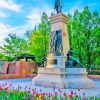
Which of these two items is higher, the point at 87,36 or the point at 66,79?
the point at 87,36

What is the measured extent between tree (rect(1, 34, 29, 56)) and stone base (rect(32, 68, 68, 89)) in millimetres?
23237

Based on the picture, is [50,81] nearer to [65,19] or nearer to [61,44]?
[61,44]

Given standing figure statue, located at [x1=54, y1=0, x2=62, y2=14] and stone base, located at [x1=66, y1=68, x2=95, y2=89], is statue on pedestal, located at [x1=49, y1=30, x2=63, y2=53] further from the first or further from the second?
stone base, located at [x1=66, y1=68, x2=95, y2=89]

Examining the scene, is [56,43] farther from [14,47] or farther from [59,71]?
[14,47]

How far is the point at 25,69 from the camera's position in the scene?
19.5m

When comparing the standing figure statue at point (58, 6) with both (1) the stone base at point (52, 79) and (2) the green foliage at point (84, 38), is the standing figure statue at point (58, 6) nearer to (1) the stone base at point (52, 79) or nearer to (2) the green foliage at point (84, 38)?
(1) the stone base at point (52, 79)

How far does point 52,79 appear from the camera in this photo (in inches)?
388

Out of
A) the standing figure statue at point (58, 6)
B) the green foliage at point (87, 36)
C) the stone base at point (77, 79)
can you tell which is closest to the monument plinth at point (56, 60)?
the stone base at point (77, 79)

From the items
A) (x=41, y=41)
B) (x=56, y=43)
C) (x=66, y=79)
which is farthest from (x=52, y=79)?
(x=41, y=41)

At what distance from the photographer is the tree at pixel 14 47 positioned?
3394 centimetres

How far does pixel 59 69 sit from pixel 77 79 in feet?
3.47

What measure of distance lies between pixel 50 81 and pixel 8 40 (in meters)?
27.8

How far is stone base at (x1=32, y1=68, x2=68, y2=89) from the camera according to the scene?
9383mm

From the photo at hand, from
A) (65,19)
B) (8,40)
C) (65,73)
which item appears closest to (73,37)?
(65,19)
